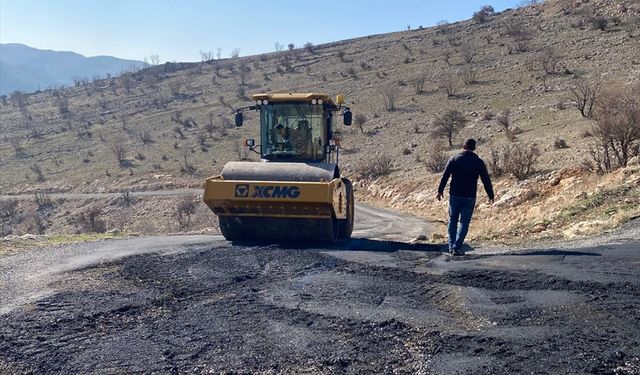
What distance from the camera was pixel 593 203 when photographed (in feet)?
40.6

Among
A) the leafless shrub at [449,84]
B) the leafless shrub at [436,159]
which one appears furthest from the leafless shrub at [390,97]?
the leafless shrub at [436,159]

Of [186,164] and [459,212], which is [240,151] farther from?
[459,212]

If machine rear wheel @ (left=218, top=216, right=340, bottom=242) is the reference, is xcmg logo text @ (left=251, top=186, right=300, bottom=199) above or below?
above

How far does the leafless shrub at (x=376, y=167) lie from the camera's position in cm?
2909

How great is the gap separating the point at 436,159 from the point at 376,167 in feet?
13.1

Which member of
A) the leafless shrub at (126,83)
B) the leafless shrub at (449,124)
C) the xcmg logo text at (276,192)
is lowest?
the xcmg logo text at (276,192)

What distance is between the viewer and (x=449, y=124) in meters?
30.7

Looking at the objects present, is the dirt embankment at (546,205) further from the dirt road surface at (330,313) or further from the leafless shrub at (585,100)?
the leafless shrub at (585,100)

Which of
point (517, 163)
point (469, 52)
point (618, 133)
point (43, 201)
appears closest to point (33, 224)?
point (43, 201)

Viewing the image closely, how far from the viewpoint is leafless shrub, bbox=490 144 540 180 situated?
1941 centimetres

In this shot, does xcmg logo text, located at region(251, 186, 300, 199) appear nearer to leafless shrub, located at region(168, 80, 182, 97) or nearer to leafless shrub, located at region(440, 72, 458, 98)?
leafless shrub, located at region(440, 72, 458, 98)

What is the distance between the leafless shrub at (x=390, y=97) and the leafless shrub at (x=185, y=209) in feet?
47.4

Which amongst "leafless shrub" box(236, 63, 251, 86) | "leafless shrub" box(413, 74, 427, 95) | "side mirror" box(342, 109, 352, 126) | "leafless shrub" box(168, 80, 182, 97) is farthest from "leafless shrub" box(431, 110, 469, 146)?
"leafless shrub" box(168, 80, 182, 97)

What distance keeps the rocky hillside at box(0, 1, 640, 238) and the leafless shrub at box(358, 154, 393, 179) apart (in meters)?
0.05
